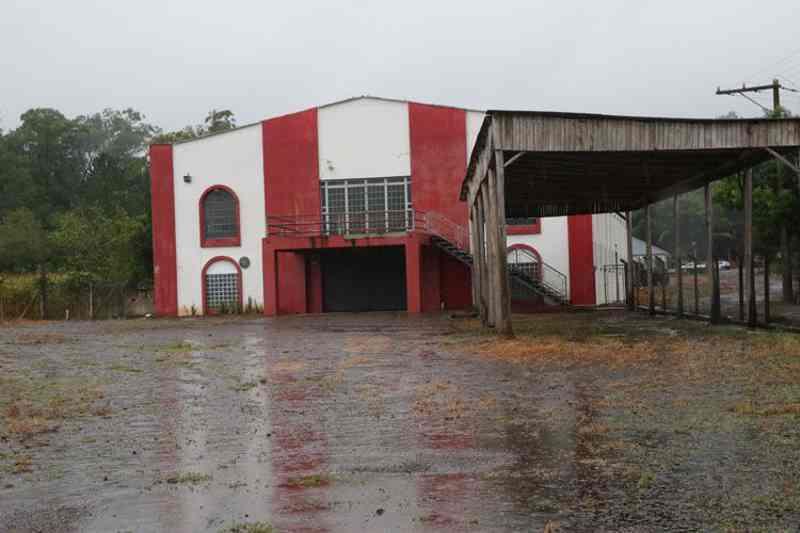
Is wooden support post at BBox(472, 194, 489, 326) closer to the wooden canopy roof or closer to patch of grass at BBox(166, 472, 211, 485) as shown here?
the wooden canopy roof

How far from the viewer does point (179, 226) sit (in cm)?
4003

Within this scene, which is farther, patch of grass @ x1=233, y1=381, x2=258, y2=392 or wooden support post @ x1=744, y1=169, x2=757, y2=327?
wooden support post @ x1=744, y1=169, x2=757, y2=327

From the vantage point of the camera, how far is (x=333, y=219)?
38656 mm

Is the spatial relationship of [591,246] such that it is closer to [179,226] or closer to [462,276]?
[462,276]

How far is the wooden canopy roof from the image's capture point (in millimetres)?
18312

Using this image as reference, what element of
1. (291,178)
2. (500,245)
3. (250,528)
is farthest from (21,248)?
(250,528)

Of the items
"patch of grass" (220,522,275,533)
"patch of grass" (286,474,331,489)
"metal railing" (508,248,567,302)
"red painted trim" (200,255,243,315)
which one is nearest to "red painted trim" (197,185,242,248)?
"red painted trim" (200,255,243,315)

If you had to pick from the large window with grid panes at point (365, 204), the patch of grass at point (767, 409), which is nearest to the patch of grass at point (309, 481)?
the patch of grass at point (767, 409)

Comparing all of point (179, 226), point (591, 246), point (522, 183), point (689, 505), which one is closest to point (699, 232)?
point (591, 246)

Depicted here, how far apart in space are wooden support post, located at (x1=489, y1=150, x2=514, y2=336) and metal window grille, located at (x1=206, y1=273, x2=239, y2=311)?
2138 cm

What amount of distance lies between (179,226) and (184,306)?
344 cm

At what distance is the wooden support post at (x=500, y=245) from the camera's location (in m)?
18.4

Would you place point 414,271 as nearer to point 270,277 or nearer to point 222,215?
point 270,277

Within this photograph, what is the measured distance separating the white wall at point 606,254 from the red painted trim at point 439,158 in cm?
552
